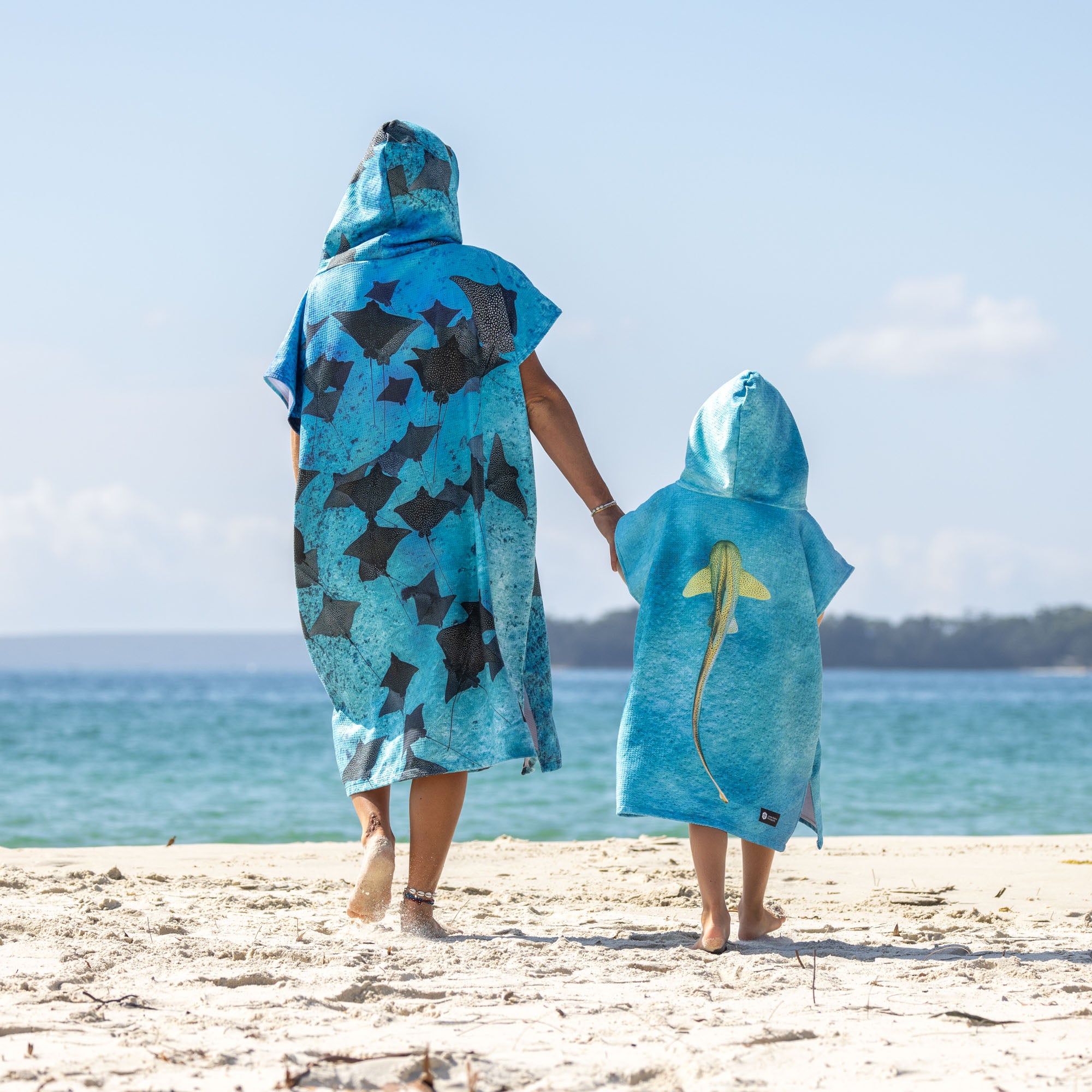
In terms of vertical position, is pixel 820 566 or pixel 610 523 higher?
pixel 610 523

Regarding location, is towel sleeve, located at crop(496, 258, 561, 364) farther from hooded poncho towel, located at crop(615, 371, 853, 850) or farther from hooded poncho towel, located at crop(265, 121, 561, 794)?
hooded poncho towel, located at crop(615, 371, 853, 850)

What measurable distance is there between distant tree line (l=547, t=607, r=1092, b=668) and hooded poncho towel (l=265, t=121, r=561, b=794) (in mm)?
66871

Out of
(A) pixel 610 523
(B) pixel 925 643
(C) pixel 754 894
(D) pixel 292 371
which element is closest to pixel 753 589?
(A) pixel 610 523

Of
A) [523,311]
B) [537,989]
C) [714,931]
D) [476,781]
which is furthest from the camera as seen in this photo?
[476,781]

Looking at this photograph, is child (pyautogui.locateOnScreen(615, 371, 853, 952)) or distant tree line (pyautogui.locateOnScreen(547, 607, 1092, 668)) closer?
child (pyautogui.locateOnScreen(615, 371, 853, 952))

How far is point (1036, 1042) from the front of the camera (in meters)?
2.05

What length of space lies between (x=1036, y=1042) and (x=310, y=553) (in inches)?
80.5

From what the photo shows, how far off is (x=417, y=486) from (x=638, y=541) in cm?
62

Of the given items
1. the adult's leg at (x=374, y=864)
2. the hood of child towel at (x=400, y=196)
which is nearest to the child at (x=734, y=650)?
the adult's leg at (x=374, y=864)

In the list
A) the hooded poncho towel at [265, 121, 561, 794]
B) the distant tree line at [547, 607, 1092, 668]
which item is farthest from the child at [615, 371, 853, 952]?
the distant tree line at [547, 607, 1092, 668]

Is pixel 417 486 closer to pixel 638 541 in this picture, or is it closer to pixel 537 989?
pixel 638 541

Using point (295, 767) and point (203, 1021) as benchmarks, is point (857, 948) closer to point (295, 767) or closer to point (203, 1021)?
point (203, 1021)

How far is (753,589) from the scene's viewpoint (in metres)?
3.15

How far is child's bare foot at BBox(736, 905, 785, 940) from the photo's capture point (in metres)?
3.12
